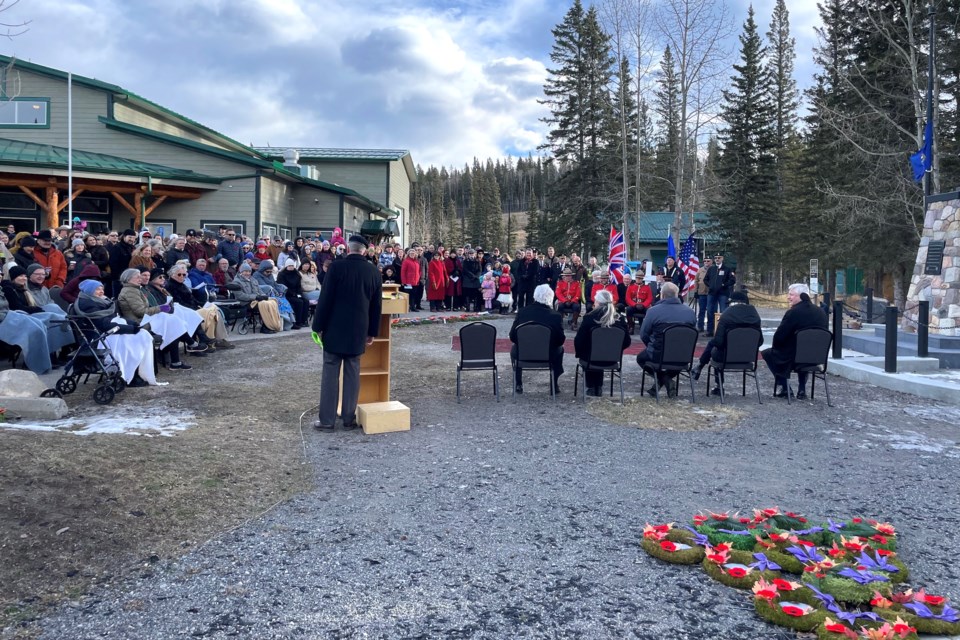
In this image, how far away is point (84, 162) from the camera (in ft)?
66.5

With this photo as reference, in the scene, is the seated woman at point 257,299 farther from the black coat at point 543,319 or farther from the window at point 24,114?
the window at point 24,114

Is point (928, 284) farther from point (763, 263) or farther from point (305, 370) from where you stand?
point (763, 263)

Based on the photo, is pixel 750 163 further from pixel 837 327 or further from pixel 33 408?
pixel 33 408

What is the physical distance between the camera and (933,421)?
858 centimetres

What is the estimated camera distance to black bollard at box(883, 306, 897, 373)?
35.5 ft

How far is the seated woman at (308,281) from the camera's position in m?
16.3

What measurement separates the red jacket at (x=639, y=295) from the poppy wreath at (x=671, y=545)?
40.4 feet

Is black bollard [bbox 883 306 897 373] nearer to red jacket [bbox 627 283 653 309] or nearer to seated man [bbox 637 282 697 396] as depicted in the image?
seated man [bbox 637 282 697 396]

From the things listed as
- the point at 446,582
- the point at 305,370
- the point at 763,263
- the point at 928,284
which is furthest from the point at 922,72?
the point at 446,582

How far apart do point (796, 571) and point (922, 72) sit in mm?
25048

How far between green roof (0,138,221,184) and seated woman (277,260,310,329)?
7.68 meters

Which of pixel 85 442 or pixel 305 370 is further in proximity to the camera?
pixel 305 370

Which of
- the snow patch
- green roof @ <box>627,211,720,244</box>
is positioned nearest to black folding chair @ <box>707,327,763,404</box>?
the snow patch

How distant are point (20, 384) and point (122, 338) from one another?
130 centimetres
